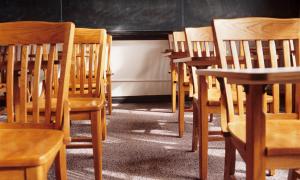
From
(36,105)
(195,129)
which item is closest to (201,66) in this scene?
(195,129)

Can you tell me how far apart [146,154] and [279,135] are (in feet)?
4.84

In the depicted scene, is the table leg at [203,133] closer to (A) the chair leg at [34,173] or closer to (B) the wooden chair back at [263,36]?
(B) the wooden chair back at [263,36]

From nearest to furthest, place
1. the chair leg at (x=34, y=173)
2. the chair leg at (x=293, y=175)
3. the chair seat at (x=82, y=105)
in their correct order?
1. the chair leg at (x=34, y=173)
2. the chair leg at (x=293, y=175)
3. the chair seat at (x=82, y=105)

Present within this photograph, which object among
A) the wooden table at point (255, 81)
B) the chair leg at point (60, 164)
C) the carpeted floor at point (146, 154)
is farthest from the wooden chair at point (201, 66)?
the chair leg at point (60, 164)

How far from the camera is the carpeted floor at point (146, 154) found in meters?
2.10

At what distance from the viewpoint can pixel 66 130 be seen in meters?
1.23

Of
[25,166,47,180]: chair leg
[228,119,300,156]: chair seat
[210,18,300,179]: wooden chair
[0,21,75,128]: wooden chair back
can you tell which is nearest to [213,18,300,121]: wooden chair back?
[210,18,300,179]: wooden chair

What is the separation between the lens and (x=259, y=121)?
897 mm

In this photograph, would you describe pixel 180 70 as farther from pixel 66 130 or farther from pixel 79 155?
pixel 66 130

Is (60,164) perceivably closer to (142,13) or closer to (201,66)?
(201,66)

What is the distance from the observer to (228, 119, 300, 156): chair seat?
987 millimetres

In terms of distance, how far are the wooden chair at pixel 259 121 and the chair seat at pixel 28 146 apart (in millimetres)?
524

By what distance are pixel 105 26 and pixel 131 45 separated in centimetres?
44

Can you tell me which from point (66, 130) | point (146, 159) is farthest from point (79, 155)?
point (66, 130)
